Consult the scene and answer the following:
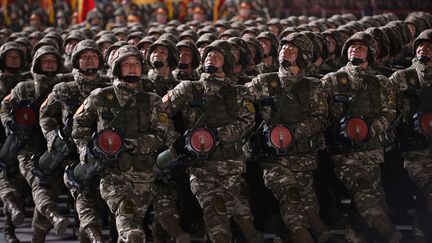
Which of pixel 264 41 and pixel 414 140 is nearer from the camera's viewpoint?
pixel 414 140

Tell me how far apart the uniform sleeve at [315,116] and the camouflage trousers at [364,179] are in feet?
1.54

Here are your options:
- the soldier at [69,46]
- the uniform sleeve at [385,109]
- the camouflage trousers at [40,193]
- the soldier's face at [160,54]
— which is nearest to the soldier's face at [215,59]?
the soldier's face at [160,54]

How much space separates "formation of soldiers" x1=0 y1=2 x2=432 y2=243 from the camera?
14680mm

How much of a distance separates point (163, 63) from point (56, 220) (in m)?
2.23

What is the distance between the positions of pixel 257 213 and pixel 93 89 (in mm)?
2391

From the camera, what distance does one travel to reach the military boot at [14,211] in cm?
1681

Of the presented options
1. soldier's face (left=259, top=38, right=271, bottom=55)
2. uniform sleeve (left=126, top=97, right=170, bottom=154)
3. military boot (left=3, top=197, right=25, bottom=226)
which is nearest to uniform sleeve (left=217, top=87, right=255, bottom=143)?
uniform sleeve (left=126, top=97, right=170, bottom=154)

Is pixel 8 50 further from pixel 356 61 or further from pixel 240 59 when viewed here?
pixel 356 61

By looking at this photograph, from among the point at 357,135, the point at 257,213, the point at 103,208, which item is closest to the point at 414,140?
the point at 357,135

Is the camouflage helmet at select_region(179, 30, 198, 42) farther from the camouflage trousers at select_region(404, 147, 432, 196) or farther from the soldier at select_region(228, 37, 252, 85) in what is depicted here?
the camouflage trousers at select_region(404, 147, 432, 196)

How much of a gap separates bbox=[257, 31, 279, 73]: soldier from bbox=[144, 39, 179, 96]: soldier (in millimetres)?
2300

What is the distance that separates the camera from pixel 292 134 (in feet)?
51.2

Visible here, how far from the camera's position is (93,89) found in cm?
1628

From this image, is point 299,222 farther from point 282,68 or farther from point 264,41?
point 264,41
